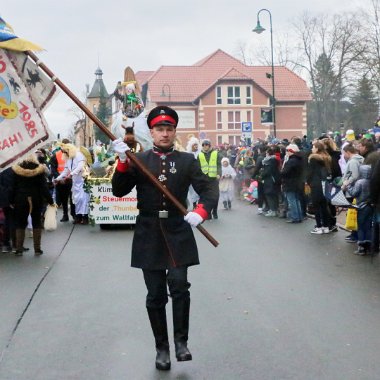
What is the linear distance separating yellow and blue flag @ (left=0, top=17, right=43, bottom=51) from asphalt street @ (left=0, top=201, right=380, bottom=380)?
94.0 inches

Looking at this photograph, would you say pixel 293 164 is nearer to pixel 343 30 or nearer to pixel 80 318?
pixel 80 318

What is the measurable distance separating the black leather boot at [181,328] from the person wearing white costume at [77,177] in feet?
34.6

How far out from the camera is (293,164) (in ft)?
49.4

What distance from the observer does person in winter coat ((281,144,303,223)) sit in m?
15.0

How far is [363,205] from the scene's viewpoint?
1048 cm

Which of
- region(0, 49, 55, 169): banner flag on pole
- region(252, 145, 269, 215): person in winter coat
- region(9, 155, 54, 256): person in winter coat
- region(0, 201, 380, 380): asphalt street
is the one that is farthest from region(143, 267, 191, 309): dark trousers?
region(252, 145, 269, 215): person in winter coat

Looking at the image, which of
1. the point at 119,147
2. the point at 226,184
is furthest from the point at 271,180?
the point at 119,147

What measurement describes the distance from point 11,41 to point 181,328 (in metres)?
2.46

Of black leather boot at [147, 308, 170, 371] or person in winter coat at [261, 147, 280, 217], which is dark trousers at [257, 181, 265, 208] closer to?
person in winter coat at [261, 147, 280, 217]

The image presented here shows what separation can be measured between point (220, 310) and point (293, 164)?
8.34 metres

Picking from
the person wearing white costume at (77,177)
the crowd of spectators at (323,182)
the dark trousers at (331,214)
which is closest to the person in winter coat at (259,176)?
the crowd of spectators at (323,182)

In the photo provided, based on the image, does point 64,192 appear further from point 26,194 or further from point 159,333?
point 159,333

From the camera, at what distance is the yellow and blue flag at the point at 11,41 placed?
479cm

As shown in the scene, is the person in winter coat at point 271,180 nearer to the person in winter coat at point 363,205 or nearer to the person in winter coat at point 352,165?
the person in winter coat at point 352,165
